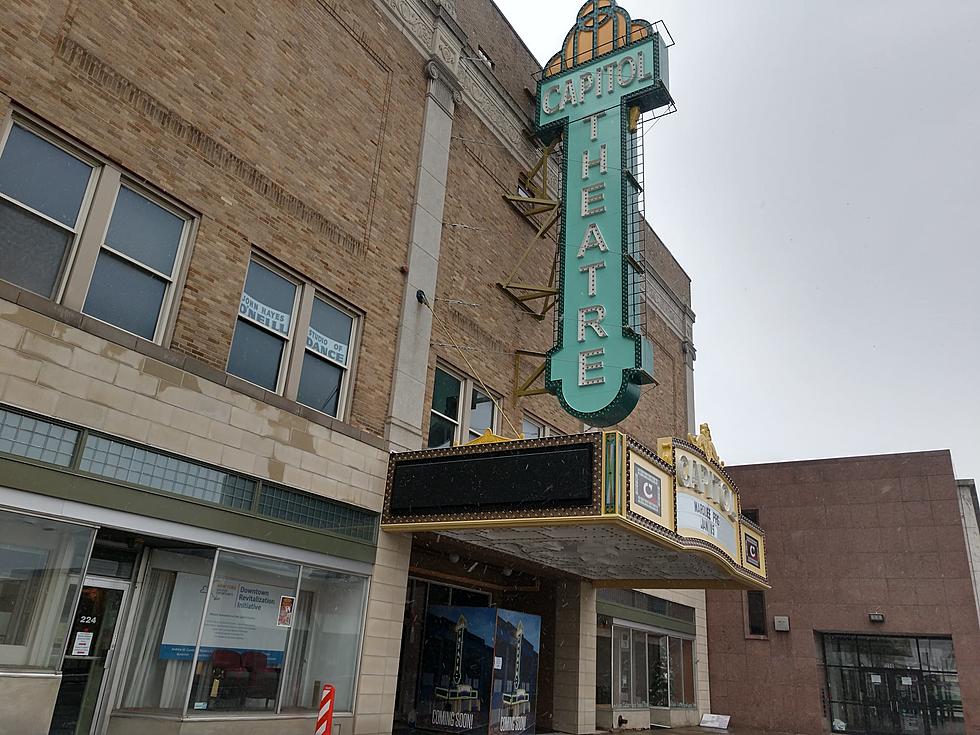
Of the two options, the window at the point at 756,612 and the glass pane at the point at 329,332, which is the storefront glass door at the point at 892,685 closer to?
the window at the point at 756,612

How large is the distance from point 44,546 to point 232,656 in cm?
292

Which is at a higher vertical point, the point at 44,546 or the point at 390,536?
the point at 390,536

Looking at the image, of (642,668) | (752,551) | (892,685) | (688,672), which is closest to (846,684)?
(892,685)

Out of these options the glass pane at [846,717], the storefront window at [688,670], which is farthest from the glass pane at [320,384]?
the glass pane at [846,717]

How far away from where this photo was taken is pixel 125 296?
32.0 feet

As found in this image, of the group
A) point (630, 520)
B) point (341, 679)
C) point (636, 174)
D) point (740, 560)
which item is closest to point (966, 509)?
point (740, 560)

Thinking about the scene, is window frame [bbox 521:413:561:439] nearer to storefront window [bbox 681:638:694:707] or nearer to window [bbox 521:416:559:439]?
window [bbox 521:416:559:439]

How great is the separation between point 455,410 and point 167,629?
693 cm

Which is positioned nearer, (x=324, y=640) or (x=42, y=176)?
(x=42, y=176)

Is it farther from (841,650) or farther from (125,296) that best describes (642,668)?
(125,296)

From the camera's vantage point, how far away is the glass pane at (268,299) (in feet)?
37.4

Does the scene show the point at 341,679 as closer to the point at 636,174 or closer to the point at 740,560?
the point at 740,560

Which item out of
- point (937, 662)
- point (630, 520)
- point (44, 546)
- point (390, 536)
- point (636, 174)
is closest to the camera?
point (44, 546)

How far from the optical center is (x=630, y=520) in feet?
35.8
